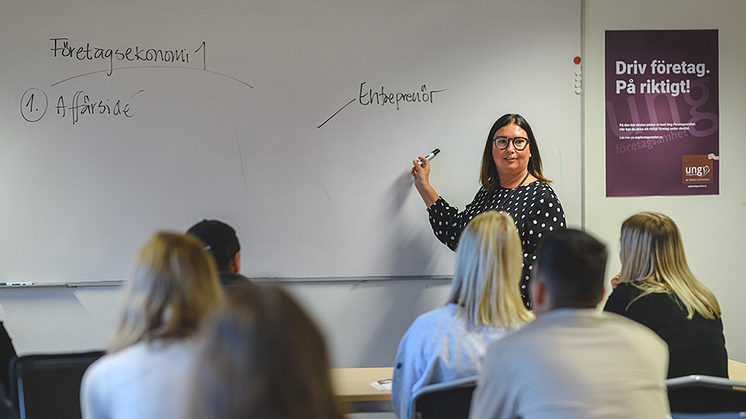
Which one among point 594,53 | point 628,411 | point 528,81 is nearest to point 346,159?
point 528,81

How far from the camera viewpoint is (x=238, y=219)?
2.96 meters

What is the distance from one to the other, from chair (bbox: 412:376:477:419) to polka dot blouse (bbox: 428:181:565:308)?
4.22ft

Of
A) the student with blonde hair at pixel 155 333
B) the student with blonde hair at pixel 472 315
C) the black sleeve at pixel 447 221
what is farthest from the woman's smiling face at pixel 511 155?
the student with blonde hair at pixel 155 333

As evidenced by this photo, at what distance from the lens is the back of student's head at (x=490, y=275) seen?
161 centimetres

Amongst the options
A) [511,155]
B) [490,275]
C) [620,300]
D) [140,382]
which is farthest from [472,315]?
[511,155]

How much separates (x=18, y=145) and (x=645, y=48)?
11.2 ft

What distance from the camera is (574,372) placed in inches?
43.1

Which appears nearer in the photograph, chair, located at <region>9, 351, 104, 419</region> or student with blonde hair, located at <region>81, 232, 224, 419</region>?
student with blonde hair, located at <region>81, 232, 224, 419</region>

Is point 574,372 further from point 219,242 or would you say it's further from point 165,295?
point 219,242

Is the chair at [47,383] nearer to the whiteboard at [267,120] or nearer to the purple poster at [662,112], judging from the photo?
the whiteboard at [267,120]

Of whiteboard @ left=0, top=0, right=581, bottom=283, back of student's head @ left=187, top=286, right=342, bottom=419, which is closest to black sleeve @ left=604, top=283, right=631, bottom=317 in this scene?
whiteboard @ left=0, top=0, right=581, bottom=283

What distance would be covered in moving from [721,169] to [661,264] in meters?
1.55

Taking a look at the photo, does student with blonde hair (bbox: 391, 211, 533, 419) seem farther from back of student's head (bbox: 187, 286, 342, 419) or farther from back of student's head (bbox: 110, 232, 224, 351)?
back of student's head (bbox: 187, 286, 342, 419)

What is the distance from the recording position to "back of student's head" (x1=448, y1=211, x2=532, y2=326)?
1.61 metres
